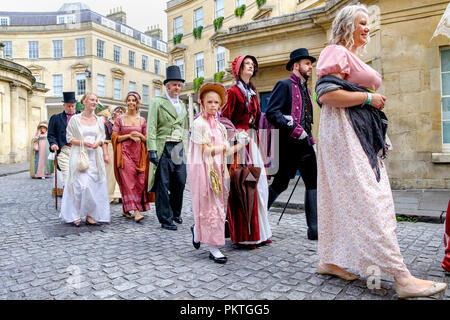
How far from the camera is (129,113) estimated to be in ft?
20.8

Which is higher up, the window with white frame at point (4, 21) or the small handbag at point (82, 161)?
the window with white frame at point (4, 21)

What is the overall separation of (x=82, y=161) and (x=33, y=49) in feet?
154

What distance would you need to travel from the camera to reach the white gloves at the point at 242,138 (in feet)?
13.5

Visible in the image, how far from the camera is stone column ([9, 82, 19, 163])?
79.5 feet

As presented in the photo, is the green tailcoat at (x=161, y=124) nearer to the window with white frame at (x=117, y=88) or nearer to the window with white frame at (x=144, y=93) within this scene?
the window with white frame at (x=117, y=88)

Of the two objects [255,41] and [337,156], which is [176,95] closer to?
[337,156]

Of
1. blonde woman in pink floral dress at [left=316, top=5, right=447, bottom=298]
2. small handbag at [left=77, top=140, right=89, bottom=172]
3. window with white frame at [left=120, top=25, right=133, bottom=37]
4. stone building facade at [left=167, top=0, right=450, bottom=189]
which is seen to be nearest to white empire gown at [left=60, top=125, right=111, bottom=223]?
small handbag at [left=77, top=140, right=89, bottom=172]

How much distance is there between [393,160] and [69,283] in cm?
705

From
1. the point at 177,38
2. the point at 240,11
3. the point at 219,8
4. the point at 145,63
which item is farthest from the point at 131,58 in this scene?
Answer: the point at 240,11

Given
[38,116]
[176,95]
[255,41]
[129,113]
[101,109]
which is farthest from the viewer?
[38,116]

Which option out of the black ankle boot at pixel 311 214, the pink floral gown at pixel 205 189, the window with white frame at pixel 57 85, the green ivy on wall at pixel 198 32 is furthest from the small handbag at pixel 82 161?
the window with white frame at pixel 57 85

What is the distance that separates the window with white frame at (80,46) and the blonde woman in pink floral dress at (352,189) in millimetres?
46513
